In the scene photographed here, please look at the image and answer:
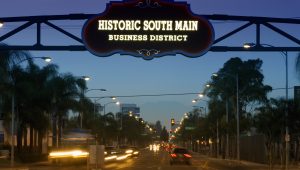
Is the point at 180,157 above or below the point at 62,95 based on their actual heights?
below

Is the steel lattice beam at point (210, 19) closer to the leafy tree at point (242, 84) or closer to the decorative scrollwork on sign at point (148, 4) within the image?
the decorative scrollwork on sign at point (148, 4)

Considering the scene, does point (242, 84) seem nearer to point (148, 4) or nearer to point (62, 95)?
point (62, 95)

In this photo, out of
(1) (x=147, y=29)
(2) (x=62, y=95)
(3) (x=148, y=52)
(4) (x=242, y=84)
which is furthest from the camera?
(4) (x=242, y=84)

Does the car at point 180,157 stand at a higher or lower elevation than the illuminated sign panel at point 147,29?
lower

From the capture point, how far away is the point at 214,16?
26688 millimetres

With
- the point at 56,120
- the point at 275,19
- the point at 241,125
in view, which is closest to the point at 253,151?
the point at 241,125

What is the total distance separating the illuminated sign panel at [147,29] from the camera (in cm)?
2566

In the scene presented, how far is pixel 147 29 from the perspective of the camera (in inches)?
1010

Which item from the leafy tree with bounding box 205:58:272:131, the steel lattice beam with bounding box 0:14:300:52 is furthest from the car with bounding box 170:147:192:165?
the steel lattice beam with bounding box 0:14:300:52

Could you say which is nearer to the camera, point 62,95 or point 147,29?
Answer: point 147,29

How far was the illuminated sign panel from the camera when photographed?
2566cm

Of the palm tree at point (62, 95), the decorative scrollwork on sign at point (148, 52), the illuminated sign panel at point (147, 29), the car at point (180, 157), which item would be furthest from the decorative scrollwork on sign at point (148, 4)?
the palm tree at point (62, 95)

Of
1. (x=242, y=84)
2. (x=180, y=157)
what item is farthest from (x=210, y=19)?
(x=242, y=84)

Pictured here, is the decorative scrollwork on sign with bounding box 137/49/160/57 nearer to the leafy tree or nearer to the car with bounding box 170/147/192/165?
the car with bounding box 170/147/192/165
